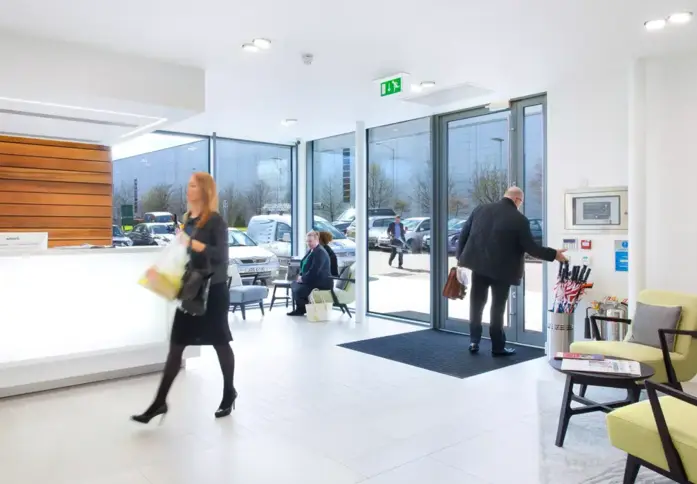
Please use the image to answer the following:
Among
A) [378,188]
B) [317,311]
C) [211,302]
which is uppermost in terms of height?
[378,188]

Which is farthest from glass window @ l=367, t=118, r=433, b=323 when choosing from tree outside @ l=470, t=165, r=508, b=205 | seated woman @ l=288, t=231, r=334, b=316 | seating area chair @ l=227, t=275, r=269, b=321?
seating area chair @ l=227, t=275, r=269, b=321

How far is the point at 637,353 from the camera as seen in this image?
12.4 ft

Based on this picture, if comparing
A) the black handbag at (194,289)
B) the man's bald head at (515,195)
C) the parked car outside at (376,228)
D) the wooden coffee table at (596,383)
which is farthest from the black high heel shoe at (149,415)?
the parked car outside at (376,228)

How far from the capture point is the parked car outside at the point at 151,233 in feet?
25.7

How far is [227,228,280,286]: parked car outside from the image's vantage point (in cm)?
866

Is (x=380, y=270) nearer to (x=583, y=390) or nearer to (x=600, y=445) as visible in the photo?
(x=583, y=390)

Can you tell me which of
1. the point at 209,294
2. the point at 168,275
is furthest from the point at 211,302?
the point at 168,275

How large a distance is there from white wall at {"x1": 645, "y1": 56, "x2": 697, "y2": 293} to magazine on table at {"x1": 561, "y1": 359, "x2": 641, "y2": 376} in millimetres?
1761

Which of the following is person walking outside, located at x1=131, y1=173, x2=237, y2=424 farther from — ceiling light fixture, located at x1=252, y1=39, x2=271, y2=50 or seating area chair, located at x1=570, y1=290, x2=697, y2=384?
seating area chair, located at x1=570, y1=290, x2=697, y2=384

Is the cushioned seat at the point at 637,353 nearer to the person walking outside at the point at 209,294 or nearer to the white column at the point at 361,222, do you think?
the person walking outside at the point at 209,294

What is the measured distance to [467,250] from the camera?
5.64 m

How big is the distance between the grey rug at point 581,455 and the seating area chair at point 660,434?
27 cm

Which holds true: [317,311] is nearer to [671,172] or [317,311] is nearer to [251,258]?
[251,258]

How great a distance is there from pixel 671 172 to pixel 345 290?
4.52 metres
